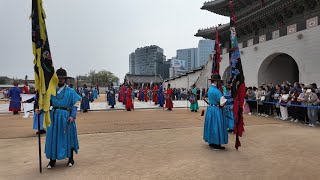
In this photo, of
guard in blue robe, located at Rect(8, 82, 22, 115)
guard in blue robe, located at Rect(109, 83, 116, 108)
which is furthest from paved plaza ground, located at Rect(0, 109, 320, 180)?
guard in blue robe, located at Rect(109, 83, 116, 108)

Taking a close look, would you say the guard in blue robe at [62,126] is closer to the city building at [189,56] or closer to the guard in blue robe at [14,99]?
the guard in blue robe at [14,99]

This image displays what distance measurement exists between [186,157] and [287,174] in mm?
1903

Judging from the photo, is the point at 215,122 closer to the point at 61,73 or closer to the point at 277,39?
the point at 61,73

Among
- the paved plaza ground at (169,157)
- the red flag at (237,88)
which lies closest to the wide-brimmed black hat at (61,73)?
the paved plaza ground at (169,157)

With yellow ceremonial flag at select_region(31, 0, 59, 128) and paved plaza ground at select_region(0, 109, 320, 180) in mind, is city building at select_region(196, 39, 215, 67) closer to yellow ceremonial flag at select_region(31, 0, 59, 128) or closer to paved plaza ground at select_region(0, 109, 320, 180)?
paved plaza ground at select_region(0, 109, 320, 180)

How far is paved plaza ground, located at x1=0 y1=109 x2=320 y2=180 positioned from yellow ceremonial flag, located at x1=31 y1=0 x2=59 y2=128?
1175 millimetres

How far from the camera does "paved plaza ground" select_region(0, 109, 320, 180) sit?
4.25 meters

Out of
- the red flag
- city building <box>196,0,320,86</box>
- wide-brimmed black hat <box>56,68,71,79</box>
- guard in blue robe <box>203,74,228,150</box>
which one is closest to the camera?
wide-brimmed black hat <box>56,68,71,79</box>

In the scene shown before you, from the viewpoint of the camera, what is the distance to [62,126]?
460cm

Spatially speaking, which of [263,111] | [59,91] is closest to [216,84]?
[59,91]

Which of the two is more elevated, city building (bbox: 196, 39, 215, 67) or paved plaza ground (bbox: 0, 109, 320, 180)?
city building (bbox: 196, 39, 215, 67)

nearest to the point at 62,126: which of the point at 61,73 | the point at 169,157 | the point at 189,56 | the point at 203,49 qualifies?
the point at 61,73

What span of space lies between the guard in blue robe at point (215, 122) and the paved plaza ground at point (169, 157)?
9.9 inches

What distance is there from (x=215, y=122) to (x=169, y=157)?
1419 mm
